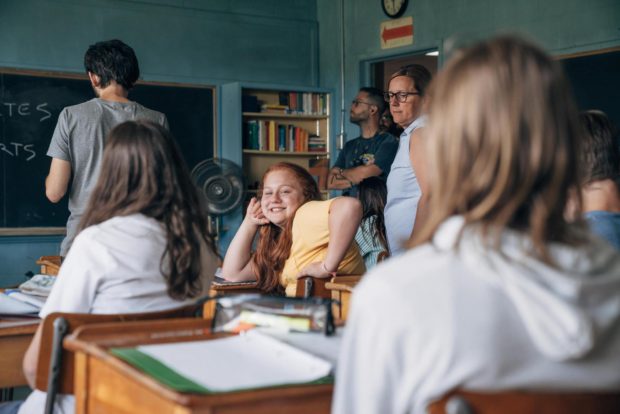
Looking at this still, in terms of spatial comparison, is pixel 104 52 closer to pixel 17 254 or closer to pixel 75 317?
pixel 75 317

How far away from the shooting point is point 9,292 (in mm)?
2629

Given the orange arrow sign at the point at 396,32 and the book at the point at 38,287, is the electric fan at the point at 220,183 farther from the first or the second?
the book at the point at 38,287

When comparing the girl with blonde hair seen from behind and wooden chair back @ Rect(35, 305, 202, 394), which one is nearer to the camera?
the girl with blonde hair seen from behind

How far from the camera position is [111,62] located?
11.5 feet

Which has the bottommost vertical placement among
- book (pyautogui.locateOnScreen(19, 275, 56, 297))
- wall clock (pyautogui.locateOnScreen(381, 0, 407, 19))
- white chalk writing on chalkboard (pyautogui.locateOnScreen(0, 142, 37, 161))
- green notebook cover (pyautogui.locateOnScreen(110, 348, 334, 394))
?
green notebook cover (pyautogui.locateOnScreen(110, 348, 334, 394))

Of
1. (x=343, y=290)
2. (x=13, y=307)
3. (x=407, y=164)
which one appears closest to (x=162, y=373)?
(x=13, y=307)

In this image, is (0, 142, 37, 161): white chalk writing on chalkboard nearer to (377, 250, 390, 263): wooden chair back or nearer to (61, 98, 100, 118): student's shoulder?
(61, 98, 100, 118): student's shoulder

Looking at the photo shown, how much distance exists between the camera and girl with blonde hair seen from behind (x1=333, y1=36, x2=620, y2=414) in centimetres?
103

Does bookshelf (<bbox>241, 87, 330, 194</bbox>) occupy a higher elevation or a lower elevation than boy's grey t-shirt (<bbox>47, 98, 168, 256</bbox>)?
higher

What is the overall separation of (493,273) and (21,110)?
627 cm

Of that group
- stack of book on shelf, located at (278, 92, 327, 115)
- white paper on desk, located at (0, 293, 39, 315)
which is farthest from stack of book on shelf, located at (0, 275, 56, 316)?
stack of book on shelf, located at (278, 92, 327, 115)

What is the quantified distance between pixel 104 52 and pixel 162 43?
406 centimetres

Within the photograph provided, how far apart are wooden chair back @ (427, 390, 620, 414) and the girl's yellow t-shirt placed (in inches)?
94.6

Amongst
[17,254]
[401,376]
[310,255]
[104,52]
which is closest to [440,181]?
[401,376]
